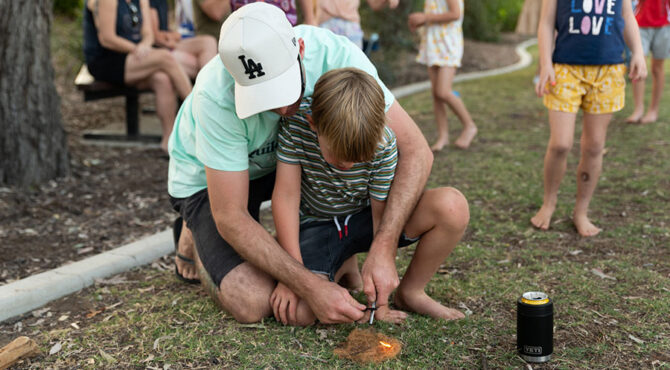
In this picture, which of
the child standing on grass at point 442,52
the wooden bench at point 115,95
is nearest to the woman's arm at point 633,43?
the child standing on grass at point 442,52

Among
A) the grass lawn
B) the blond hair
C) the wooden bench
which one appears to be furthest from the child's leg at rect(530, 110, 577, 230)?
the wooden bench

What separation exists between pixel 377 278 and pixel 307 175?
54 cm

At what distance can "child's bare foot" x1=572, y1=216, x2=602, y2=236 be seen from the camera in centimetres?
391

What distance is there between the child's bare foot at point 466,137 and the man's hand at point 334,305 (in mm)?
3703

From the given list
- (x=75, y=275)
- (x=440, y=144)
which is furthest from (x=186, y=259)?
(x=440, y=144)

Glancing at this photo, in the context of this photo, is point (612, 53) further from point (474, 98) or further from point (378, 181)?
point (474, 98)

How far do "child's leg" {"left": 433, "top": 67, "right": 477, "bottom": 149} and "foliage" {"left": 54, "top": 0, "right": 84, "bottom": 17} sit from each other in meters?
8.88

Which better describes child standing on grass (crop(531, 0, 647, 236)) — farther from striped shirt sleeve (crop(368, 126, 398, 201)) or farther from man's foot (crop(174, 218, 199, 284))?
man's foot (crop(174, 218, 199, 284))

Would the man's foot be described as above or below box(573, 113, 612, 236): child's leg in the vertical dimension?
below

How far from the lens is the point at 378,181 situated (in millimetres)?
2814

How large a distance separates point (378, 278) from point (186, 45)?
416cm

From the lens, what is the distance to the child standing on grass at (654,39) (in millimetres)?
6641

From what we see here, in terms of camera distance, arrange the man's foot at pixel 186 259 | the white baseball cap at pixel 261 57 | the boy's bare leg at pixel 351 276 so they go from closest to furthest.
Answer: the white baseball cap at pixel 261 57
the boy's bare leg at pixel 351 276
the man's foot at pixel 186 259

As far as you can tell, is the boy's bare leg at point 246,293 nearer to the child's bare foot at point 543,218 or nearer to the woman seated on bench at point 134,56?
the child's bare foot at point 543,218
